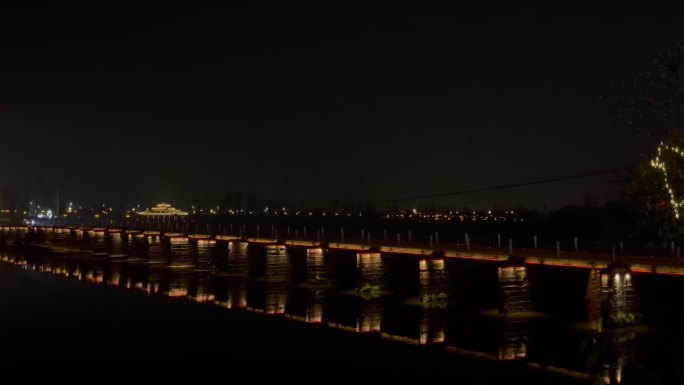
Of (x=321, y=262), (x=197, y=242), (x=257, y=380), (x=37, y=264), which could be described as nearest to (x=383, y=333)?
(x=257, y=380)

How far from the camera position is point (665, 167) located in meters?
16.1

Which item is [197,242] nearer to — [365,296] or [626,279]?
[365,296]

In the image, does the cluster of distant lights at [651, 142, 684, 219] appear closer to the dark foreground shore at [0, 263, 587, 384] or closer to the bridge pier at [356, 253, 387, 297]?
the dark foreground shore at [0, 263, 587, 384]

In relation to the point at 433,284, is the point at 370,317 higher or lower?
lower

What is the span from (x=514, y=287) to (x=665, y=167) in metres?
21.1

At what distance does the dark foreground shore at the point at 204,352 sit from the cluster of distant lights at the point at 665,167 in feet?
35.7

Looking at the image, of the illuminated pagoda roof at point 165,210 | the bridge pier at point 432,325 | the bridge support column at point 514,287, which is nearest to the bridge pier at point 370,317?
the bridge pier at point 432,325

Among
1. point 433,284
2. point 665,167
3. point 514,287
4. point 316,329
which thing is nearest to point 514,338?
point 514,287

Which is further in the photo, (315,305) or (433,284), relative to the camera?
(315,305)

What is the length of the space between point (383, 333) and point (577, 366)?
32.5 feet

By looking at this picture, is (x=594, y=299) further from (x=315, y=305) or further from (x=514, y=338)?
(x=315, y=305)

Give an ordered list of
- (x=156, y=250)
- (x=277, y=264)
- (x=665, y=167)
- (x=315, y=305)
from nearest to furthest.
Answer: (x=665, y=167) → (x=315, y=305) → (x=277, y=264) → (x=156, y=250)

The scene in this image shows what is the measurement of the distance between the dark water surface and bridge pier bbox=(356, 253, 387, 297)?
15.7 inches

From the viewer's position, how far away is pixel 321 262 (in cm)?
5200
